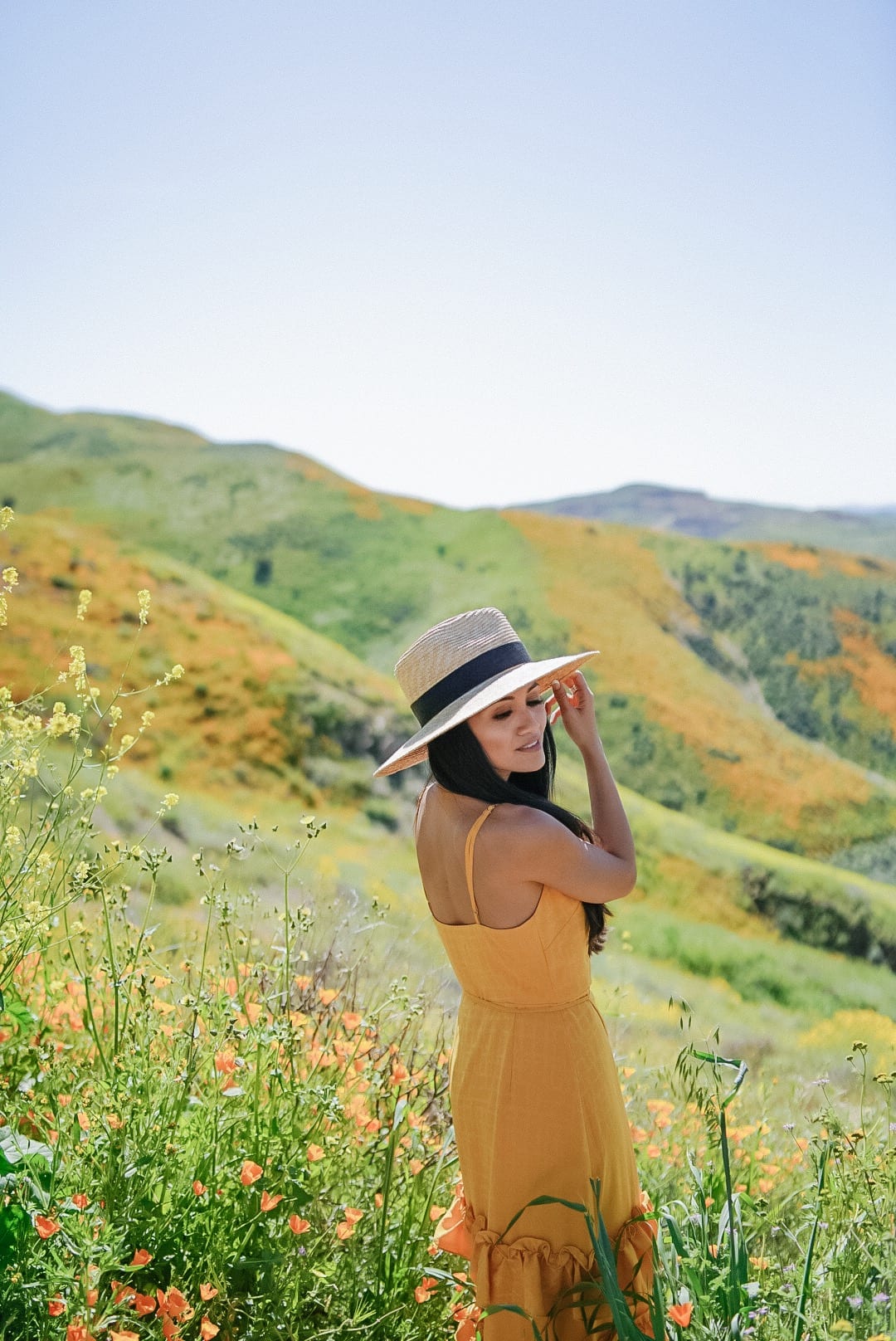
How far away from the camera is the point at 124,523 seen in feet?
63.3

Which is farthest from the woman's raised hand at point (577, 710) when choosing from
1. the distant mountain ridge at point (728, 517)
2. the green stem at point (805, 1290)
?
the distant mountain ridge at point (728, 517)

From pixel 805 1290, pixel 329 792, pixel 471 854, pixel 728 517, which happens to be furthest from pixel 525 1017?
pixel 728 517

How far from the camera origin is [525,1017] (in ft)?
7.52

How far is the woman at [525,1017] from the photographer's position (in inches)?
87.3

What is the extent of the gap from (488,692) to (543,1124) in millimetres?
912

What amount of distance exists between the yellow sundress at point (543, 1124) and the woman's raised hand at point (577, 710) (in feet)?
1.10

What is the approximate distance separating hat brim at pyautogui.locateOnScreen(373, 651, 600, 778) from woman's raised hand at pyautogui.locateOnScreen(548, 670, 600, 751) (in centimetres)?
3

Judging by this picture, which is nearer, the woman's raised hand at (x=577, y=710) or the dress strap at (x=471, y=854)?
the dress strap at (x=471, y=854)

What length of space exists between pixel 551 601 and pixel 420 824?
15574 millimetres

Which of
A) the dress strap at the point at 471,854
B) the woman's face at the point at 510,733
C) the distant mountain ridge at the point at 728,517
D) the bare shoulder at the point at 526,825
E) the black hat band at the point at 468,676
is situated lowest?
the dress strap at the point at 471,854

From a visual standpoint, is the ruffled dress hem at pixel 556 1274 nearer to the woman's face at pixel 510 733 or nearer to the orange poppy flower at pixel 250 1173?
the orange poppy flower at pixel 250 1173

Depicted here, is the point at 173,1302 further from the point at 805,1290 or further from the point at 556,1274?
the point at 805,1290

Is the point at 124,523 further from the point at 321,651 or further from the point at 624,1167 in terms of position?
the point at 624,1167

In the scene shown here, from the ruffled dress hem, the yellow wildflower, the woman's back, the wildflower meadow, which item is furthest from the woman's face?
the yellow wildflower
